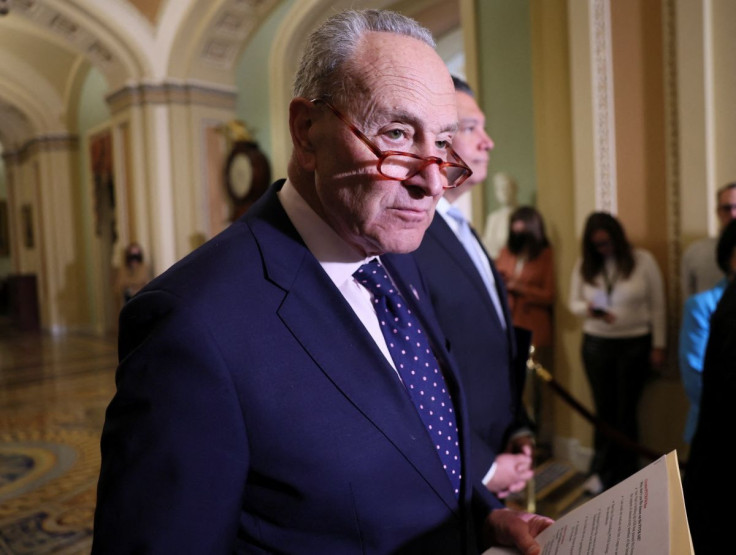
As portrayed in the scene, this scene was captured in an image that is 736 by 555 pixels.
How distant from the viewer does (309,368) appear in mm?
977

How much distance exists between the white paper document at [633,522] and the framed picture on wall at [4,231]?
73.0 ft

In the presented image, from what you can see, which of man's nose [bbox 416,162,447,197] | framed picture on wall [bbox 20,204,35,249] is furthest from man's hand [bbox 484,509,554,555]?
framed picture on wall [bbox 20,204,35,249]

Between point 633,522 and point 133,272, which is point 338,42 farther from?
point 133,272

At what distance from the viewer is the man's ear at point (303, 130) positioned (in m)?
1.05

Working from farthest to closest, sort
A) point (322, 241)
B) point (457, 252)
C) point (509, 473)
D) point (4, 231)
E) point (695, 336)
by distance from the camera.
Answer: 1. point (4, 231)
2. point (695, 336)
3. point (457, 252)
4. point (509, 473)
5. point (322, 241)

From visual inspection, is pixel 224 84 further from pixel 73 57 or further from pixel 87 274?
pixel 87 274

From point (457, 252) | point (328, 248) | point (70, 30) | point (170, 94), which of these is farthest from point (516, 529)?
point (70, 30)

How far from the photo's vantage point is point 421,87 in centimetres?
100

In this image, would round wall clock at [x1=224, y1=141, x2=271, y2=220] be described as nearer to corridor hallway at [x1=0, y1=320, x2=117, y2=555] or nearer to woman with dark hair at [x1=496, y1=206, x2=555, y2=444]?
corridor hallway at [x1=0, y1=320, x2=117, y2=555]

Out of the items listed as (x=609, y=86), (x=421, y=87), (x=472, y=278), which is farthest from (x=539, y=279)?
(x=421, y=87)

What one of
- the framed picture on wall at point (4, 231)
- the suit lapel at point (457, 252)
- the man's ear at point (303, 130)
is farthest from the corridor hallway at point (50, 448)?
the framed picture on wall at point (4, 231)

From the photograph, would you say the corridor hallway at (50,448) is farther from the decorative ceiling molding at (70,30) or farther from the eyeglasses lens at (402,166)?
the decorative ceiling molding at (70,30)

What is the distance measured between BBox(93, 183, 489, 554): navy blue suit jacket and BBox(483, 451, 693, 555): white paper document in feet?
0.71

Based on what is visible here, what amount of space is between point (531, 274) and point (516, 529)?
3514 mm
